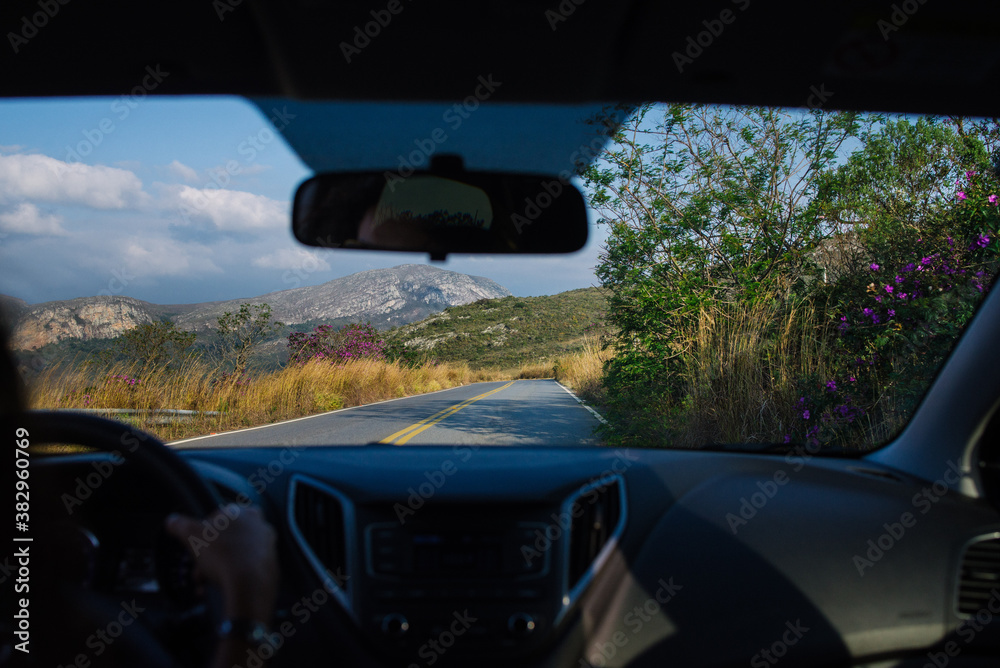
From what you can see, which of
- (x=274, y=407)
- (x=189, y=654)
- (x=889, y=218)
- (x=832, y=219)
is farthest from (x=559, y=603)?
(x=274, y=407)

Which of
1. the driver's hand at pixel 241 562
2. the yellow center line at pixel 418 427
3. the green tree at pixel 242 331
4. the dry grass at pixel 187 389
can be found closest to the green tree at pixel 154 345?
the dry grass at pixel 187 389

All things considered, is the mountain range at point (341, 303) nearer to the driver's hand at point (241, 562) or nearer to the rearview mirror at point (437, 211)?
the rearview mirror at point (437, 211)

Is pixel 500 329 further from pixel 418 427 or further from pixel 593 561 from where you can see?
pixel 593 561

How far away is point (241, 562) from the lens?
4.51ft

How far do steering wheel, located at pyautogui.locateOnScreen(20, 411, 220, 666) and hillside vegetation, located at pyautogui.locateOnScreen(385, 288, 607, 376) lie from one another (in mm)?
2889

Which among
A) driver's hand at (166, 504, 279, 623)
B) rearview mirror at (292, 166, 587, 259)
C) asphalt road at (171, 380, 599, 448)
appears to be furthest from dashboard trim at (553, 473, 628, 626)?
asphalt road at (171, 380, 599, 448)

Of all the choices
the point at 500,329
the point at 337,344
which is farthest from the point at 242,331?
the point at 500,329

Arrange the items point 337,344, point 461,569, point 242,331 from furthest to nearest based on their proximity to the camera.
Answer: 1. point 337,344
2. point 242,331
3. point 461,569

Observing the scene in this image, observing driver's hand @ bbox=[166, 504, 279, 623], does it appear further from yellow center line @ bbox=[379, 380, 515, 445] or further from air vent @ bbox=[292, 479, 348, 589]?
yellow center line @ bbox=[379, 380, 515, 445]

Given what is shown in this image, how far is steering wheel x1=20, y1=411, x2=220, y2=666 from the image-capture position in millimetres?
1554

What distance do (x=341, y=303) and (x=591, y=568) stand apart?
186 cm

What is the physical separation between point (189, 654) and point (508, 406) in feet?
43.7

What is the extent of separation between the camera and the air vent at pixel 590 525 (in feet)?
7.70

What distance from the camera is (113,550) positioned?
2092 millimetres
